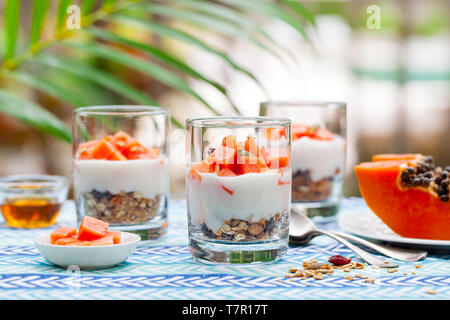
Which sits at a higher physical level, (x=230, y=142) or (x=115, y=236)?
(x=230, y=142)

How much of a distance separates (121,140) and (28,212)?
1.16 ft

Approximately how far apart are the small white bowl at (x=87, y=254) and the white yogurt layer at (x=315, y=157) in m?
0.63

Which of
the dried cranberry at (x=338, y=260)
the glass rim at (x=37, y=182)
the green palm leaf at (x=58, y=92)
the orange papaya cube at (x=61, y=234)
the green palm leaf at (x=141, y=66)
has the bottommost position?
the dried cranberry at (x=338, y=260)

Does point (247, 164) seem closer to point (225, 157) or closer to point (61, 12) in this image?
point (225, 157)

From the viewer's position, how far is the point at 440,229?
1.39 m

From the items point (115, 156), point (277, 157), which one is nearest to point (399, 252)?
point (277, 157)

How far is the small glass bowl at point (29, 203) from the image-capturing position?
63.7 inches

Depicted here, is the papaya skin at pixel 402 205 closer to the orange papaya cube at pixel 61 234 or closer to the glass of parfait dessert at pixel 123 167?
the glass of parfait dessert at pixel 123 167

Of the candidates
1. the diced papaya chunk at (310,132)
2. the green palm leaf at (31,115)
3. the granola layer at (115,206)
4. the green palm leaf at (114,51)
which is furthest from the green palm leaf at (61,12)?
the diced papaya chunk at (310,132)

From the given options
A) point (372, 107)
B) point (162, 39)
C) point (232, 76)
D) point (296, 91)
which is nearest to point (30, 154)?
point (162, 39)

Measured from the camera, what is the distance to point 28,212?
5.30 feet

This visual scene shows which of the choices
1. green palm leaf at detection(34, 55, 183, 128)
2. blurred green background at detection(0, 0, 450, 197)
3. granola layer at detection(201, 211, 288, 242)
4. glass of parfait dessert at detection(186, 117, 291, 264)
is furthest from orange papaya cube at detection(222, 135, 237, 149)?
blurred green background at detection(0, 0, 450, 197)

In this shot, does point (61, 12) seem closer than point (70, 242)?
No

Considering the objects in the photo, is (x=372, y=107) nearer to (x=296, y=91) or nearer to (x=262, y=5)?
(x=296, y=91)
